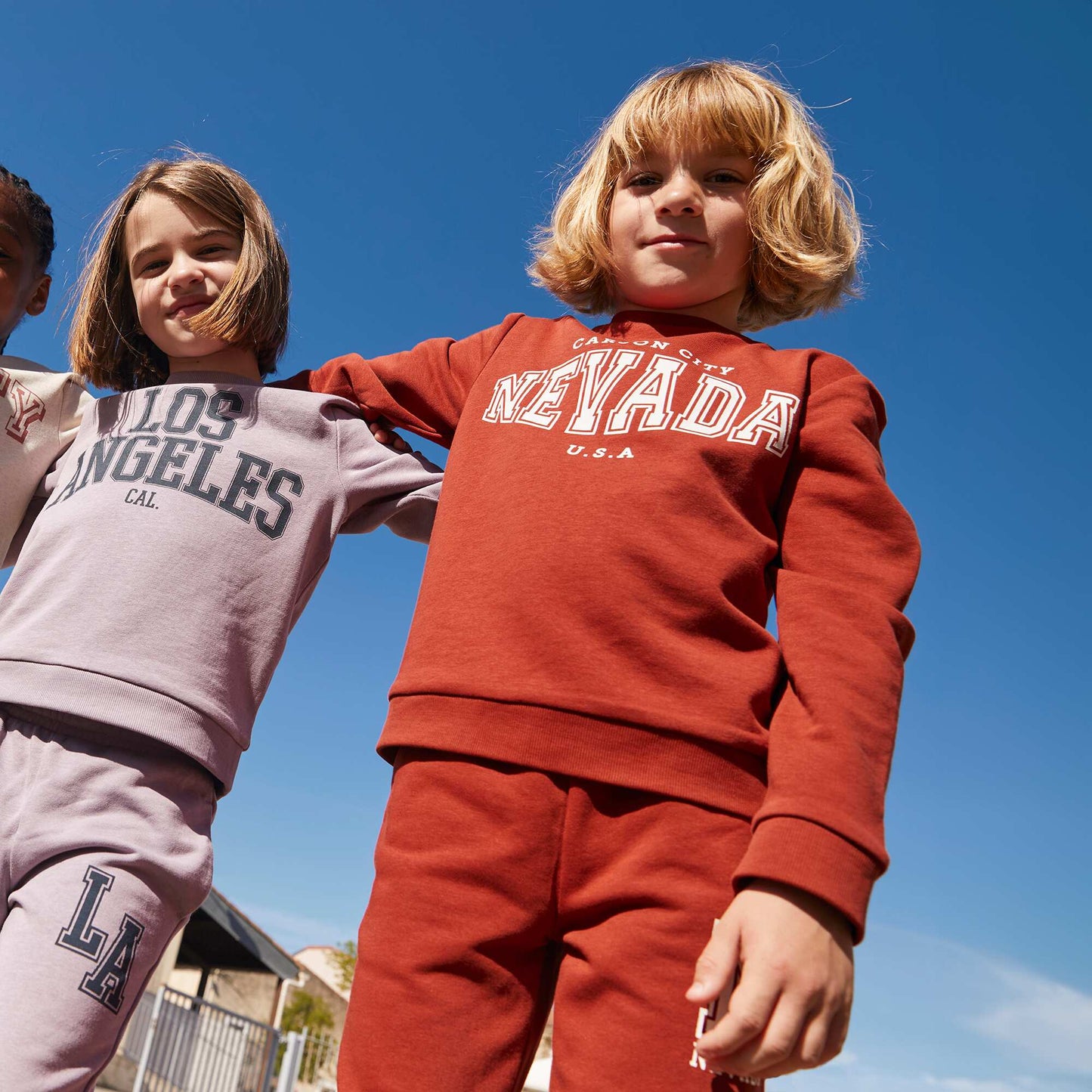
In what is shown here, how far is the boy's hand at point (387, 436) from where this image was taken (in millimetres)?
2312

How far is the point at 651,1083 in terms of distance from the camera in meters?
1.25

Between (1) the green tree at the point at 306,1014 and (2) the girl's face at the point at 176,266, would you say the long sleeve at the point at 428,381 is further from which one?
(1) the green tree at the point at 306,1014

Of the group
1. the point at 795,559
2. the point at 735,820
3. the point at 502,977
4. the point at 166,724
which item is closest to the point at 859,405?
the point at 795,559

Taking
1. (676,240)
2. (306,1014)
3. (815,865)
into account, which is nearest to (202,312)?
(676,240)

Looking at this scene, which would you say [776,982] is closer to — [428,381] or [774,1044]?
[774,1044]

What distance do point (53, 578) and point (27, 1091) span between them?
904 millimetres

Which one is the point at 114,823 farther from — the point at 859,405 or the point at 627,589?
the point at 859,405

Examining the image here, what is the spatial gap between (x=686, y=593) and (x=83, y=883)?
3.61 feet

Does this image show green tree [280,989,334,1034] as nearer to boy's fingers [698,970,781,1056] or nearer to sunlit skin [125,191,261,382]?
sunlit skin [125,191,261,382]

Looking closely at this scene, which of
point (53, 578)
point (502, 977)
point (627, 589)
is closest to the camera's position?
point (502, 977)

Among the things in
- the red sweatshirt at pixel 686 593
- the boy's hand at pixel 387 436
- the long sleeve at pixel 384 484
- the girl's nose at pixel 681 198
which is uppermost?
the girl's nose at pixel 681 198

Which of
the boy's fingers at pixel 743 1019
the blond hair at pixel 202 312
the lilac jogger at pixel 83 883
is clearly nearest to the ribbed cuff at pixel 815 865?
the boy's fingers at pixel 743 1019

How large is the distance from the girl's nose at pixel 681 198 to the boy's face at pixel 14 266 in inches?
65.3

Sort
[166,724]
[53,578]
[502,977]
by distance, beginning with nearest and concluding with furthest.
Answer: [502,977]
[166,724]
[53,578]
